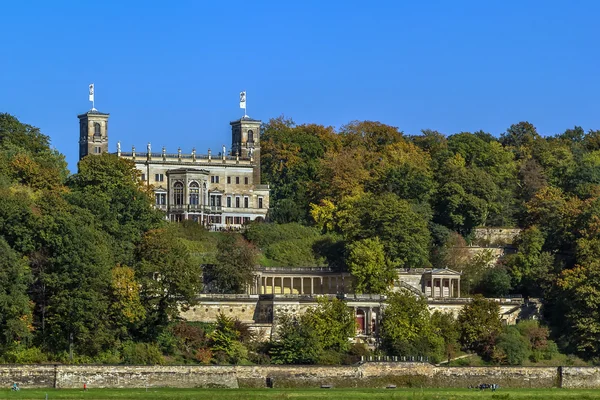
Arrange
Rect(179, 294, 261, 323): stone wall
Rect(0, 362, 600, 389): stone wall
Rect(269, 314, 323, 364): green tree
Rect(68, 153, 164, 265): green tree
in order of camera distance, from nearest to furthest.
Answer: Rect(0, 362, 600, 389): stone wall < Rect(269, 314, 323, 364): green tree < Rect(68, 153, 164, 265): green tree < Rect(179, 294, 261, 323): stone wall

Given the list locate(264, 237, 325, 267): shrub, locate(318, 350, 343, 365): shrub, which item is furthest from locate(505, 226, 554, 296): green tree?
locate(318, 350, 343, 365): shrub

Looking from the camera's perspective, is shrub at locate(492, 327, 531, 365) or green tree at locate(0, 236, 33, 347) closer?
green tree at locate(0, 236, 33, 347)

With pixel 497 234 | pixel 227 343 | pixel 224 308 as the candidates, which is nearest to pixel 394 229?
pixel 497 234

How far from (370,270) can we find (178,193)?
82.4 feet

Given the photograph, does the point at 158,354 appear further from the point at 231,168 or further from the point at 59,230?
the point at 231,168

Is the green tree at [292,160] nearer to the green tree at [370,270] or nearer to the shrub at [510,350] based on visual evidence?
the green tree at [370,270]

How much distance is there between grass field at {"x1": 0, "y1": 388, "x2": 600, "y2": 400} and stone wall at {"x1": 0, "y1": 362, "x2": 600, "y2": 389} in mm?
1765

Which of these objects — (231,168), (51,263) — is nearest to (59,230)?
(51,263)

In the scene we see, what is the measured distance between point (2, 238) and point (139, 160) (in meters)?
34.2

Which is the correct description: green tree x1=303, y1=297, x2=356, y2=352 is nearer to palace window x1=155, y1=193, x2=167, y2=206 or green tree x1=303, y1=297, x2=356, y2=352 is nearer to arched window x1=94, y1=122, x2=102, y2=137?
palace window x1=155, y1=193, x2=167, y2=206

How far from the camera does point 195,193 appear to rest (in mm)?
129125

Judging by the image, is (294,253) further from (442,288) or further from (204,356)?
(204,356)

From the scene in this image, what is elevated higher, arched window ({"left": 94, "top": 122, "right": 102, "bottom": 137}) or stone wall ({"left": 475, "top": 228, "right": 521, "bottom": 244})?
arched window ({"left": 94, "top": 122, "right": 102, "bottom": 137})

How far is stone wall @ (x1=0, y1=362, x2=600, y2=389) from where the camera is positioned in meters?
88.2
